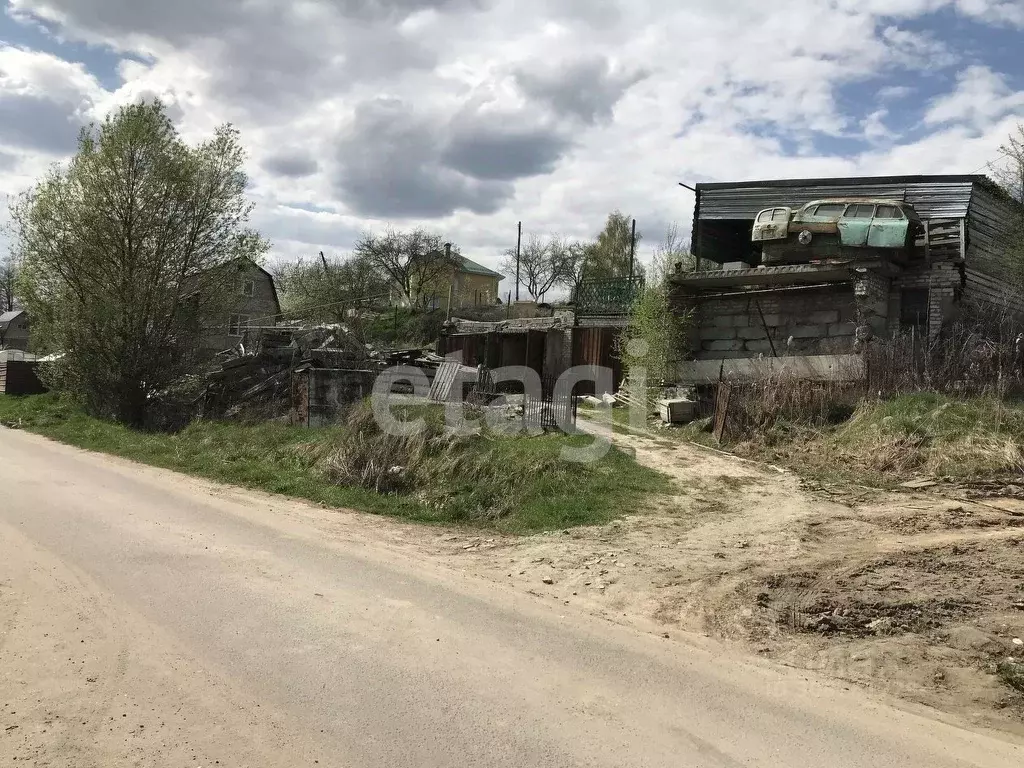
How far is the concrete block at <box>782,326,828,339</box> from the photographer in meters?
17.1

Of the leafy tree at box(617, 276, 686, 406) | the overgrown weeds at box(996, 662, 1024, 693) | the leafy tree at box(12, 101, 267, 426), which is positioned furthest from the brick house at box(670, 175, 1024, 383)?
the leafy tree at box(12, 101, 267, 426)

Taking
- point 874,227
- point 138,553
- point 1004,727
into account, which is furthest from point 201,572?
point 874,227

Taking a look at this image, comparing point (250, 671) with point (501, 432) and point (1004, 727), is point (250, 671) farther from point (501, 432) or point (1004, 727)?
point (501, 432)

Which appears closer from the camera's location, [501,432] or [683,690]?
[683,690]

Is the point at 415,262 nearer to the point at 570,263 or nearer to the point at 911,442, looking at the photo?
the point at 570,263

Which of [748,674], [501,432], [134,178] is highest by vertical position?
[134,178]

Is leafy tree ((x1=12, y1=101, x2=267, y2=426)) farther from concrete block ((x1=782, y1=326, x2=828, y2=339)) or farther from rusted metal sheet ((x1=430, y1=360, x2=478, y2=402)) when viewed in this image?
concrete block ((x1=782, y1=326, x2=828, y2=339))

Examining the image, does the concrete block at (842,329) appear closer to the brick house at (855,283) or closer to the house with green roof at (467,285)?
the brick house at (855,283)

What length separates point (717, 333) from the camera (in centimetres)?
1886

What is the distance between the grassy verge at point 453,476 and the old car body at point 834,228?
9.11 metres

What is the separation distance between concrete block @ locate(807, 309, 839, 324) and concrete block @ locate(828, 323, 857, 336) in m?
0.12

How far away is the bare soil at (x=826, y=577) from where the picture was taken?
4867 millimetres

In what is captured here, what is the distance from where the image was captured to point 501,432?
41.3 ft

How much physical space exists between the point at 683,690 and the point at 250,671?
2.68m
